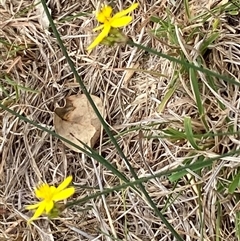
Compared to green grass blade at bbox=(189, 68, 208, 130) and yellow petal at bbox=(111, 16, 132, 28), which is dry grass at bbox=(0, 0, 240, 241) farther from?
yellow petal at bbox=(111, 16, 132, 28)

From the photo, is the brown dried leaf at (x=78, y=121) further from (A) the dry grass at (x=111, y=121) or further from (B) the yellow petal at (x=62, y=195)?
(B) the yellow petal at (x=62, y=195)

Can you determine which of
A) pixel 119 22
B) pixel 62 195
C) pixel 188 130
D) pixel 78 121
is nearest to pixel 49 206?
pixel 62 195

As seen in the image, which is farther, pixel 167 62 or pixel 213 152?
pixel 167 62

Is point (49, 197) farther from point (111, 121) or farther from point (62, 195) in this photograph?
point (111, 121)

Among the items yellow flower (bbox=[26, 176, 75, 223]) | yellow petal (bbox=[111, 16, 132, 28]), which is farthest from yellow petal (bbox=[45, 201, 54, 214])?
yellow petal (bbox=[111, 16, 132, 28])

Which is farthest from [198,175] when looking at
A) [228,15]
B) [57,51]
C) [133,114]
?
[57,51]

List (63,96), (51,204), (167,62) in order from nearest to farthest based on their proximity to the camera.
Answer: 1. (51,204)
2. (167,62)
3. (63,96)

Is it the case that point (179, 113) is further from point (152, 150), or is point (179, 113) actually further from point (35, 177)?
point (35, 177)
